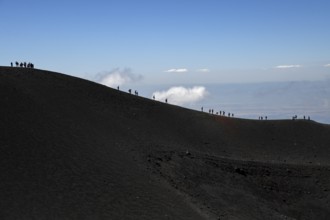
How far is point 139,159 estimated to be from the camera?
31453 mm

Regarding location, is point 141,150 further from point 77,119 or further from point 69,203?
point 69,203

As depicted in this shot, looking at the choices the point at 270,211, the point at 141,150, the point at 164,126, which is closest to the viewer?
the point at 270,211

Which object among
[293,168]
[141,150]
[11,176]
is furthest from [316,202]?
[11,176]

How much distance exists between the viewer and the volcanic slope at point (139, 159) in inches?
915

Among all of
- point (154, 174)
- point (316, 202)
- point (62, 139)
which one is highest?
point (62, 139)

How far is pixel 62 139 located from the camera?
2984 centimetres

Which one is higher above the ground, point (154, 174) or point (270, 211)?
point (154, 174)

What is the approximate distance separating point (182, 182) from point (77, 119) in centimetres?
1100

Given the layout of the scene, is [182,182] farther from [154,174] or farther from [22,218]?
[22,218]

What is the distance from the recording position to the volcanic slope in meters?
23.2

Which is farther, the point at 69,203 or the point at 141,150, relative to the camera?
the point at 141,150

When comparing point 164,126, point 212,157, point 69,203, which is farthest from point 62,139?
point 164,126

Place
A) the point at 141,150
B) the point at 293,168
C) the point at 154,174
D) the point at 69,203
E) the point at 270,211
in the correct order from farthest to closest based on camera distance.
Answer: the point at 293,168
the point at 141,150
the point at 270,211
the point at 154,174
the point at 69,203

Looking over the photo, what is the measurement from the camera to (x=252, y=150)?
152 feet
